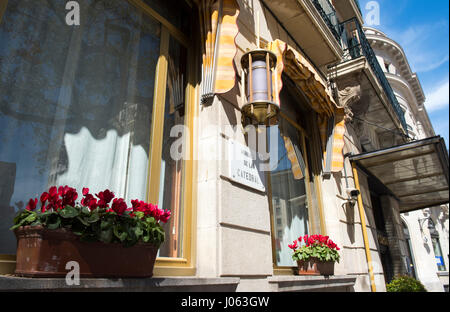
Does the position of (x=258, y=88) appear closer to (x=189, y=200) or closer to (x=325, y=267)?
(x=189, y=200)

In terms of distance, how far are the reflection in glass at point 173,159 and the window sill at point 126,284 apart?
0.49 meters

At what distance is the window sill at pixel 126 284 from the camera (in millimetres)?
1643

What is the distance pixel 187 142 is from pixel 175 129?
0.21 metres

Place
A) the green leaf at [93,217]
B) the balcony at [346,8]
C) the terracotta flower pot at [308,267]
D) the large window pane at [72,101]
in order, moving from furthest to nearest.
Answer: the balcony at [346,8], the terracotta flower pot at [308,267], the large window pane at [72,101], the green leaf at [93,217]

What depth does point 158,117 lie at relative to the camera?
3402 mm

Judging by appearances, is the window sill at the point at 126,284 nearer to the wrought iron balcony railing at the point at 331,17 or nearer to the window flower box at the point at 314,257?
the window flower box at the point at 314,257

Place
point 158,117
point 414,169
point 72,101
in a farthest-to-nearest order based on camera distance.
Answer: point 414,169, point 158,117, point 72,101

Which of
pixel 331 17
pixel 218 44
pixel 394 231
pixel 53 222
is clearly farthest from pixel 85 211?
pixel 394 231

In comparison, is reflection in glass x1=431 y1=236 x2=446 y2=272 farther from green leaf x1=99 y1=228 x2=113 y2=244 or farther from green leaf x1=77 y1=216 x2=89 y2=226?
A: green leaf x1=77 y1=216 x2=89 y2=226

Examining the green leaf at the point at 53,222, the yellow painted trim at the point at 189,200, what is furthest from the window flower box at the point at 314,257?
the green leaf at the point at 53,222

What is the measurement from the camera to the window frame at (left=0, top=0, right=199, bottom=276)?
3051 mm

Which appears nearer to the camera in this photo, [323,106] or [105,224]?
[105,224]

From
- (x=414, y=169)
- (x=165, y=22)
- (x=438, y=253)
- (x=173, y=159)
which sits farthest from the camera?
(x=438, y=253)
